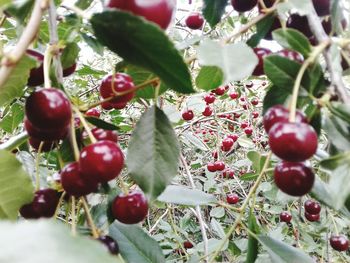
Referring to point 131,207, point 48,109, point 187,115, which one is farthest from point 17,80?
point 187,115

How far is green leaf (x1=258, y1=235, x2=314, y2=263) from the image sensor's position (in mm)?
923

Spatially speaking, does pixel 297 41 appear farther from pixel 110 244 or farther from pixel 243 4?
pixel 110 244

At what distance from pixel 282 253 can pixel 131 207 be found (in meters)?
0.41

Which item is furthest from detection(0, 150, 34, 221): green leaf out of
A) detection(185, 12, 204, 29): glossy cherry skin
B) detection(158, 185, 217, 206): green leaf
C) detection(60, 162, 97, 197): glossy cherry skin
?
detection(185, 12, 204, 29): glossy cherry skin

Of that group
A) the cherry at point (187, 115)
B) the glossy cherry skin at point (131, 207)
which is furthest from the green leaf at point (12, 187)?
the cherry at point (187, 115)

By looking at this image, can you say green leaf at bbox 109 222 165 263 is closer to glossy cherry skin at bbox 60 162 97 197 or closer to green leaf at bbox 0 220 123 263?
glossy cherry skin at bbox 60 162 97 197

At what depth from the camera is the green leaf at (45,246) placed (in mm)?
255

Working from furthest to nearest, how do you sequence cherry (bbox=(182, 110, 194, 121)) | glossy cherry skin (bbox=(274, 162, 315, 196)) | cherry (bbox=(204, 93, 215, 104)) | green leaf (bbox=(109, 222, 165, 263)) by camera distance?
cherry (bbox=(204, 93, 215, 104))
cherry (bbox=(182, 110, 194, 121))
green leaf (bbox=(109, 222, 165, 263))
glossy cherry skin (bbox=(274, 162, 315, 196))

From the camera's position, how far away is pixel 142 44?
0.50 m

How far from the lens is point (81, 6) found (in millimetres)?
839

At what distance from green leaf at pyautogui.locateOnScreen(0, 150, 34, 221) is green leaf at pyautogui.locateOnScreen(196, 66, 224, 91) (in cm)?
38

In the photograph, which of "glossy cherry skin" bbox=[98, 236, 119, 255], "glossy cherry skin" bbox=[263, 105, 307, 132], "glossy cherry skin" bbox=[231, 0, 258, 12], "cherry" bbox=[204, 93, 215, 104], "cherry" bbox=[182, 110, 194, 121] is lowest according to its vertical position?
"cherry" bbox=[204, 93, 215, 104]

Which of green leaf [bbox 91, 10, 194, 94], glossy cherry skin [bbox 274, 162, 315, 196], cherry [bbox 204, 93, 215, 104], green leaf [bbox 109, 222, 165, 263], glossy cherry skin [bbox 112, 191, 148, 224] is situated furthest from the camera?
cherry [bbox 204, 93, 215, 104]

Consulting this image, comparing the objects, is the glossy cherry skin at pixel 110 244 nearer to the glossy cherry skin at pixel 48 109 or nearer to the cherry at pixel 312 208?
the glossy cherry skin at pixel 48 109
